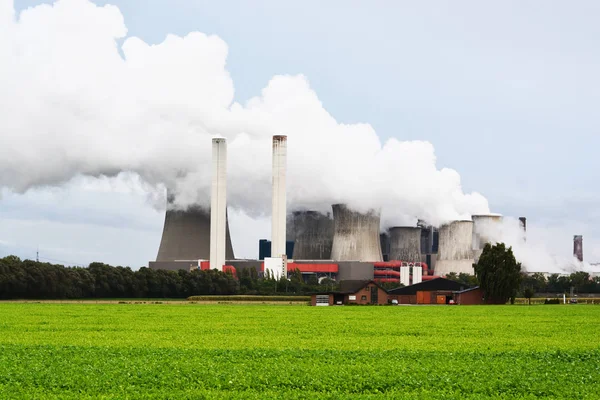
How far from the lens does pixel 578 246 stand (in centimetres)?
13325

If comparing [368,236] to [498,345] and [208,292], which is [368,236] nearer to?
[208,292]

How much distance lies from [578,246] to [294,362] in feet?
408

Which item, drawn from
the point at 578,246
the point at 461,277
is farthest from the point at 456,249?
the point at 578,246

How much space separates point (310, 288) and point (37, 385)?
72210 millimetres

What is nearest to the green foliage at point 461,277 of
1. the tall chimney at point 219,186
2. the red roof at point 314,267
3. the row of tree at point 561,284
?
the row of tree at point 561,284

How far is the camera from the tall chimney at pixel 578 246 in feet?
436

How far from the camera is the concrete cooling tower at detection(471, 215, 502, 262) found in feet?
330

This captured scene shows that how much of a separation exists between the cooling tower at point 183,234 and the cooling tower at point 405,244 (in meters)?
30.3

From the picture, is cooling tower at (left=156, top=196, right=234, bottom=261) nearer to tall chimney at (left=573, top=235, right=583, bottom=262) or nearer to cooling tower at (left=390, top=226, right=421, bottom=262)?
cooling tower at (left=390, top=226, right=421, bottom=262)

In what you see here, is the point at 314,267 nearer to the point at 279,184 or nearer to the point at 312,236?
the point at 312,236

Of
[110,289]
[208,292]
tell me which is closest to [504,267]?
[208,292]

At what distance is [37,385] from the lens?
13.8m

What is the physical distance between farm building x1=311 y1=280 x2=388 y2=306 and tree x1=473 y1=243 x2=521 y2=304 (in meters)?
7.53

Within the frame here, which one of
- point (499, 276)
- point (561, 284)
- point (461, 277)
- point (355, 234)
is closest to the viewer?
point (499, 276)
